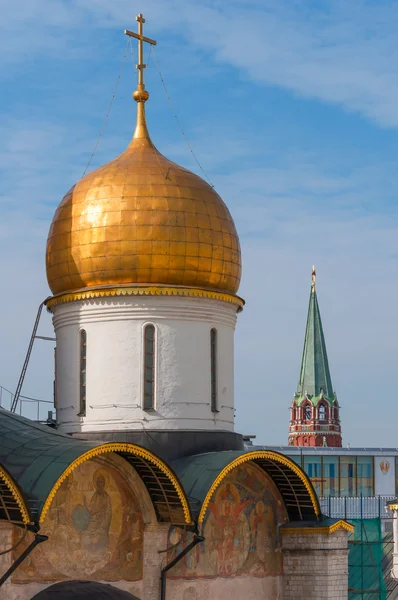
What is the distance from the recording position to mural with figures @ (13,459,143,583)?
1767 cm

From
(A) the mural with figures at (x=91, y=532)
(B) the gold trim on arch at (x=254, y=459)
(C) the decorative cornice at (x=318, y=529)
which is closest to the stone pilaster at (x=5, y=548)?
(A) the mural with figures at (x=91, y=532)

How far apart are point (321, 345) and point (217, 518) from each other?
2377 inches

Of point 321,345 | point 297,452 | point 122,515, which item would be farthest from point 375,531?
point 321,345

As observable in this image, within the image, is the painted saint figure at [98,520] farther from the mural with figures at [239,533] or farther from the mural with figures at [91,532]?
the mural with figures at [239,533]

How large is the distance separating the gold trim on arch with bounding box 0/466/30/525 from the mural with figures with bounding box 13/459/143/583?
30.5 inches

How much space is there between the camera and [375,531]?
30078 millimetres

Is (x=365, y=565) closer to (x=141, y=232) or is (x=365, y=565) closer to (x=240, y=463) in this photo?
(x=240, y=463)

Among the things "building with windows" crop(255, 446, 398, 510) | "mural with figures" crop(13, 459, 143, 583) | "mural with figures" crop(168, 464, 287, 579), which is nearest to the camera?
"mural with figures" crop(13, 459, 143, 583)

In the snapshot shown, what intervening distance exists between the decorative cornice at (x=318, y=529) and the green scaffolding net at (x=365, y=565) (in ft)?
22.3

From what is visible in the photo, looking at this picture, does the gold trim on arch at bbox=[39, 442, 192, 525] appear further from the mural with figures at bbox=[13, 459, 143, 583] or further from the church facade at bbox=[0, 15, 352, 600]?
the mural with figures at bbox=[13, 459, 143, 583]

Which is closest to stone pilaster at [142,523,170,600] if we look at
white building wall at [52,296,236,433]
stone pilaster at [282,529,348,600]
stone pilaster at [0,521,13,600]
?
white building wall at [52,296,236,433]

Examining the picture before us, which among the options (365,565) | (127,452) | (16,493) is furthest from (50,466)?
(365,565)

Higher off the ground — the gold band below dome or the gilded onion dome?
the gilded onion dome

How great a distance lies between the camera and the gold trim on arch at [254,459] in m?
18.6
